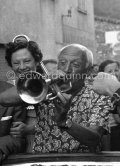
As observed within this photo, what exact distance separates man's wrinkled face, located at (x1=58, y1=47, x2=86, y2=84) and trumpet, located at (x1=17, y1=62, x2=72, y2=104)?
0.25m

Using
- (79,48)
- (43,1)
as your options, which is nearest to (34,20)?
(43,1)

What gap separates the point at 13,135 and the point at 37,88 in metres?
0.45

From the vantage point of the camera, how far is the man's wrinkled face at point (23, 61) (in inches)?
144

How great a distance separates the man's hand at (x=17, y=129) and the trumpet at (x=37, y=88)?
1.07ft

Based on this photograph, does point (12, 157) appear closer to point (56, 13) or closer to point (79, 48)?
point (79, 48)

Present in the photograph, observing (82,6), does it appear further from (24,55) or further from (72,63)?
(72,63)

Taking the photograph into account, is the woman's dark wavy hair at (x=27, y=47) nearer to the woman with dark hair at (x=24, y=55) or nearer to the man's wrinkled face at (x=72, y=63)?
the woman with dark hair at (x=24, y=55)

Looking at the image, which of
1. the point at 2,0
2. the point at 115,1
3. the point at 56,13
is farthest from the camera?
the point at 115,1

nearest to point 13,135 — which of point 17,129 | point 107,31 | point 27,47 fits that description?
point 17,129

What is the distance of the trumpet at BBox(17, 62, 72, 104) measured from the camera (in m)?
2.99

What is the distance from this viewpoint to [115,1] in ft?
129

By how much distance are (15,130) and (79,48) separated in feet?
2.38

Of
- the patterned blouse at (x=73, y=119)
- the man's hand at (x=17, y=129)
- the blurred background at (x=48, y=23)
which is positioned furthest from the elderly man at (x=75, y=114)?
the blurred background at (x=48, y=23)

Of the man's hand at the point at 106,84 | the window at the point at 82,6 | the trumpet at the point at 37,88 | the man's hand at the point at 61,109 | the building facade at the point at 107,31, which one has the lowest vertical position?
the building facade at the point at 107,31
